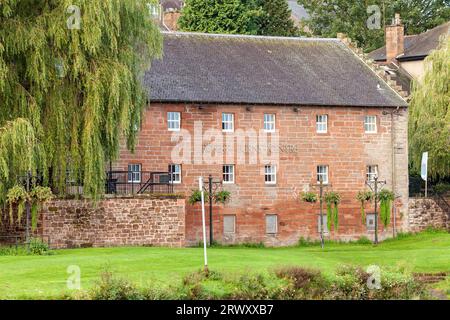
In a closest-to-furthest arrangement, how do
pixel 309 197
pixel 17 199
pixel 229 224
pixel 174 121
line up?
1. pixel 17 199
2. pixel 174 121
3. pixel 229 224
4. pixel 309 197

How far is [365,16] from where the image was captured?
99688mm

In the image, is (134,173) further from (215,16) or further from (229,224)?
(215,16)

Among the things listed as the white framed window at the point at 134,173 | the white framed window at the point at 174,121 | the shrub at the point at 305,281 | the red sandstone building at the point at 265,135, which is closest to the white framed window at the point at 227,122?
the red sandstone building at the point at 265,135

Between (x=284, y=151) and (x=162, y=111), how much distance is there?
20.5 feet

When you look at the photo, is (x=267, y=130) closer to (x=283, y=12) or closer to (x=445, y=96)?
(x=445, y=96)

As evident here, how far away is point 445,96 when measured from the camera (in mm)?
68500

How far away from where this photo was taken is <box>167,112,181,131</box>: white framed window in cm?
5928

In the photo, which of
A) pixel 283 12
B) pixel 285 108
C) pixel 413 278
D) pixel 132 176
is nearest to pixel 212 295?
pixel 413 278

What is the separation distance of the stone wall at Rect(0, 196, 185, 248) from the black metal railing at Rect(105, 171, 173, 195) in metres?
1.83

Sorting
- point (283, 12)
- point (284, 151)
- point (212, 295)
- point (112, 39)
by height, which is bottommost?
point (212, 295)

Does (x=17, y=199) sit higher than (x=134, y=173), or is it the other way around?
(x=134, y=173)

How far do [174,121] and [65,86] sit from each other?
1152 centimetres

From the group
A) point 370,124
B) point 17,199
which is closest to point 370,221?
point 370,124

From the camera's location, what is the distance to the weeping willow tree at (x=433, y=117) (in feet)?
221
